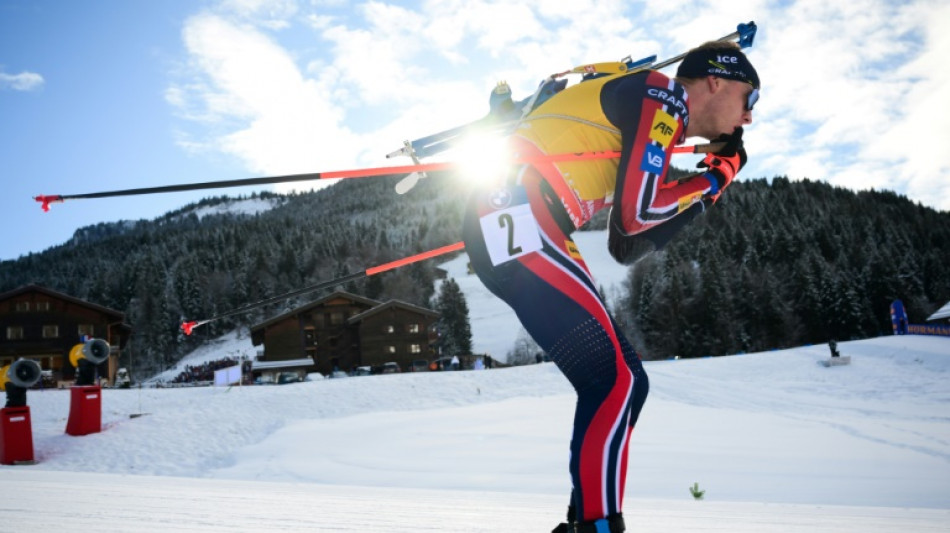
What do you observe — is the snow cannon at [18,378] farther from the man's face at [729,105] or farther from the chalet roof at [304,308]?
the chalet roof at [304,308]

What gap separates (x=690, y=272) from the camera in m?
63.2

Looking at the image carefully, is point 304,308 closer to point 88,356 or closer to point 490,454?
point 88,356

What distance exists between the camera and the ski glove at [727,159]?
2.18m

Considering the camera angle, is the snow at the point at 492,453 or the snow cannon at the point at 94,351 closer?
the snow at the point at 492,453

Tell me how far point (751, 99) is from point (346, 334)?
5248 cm

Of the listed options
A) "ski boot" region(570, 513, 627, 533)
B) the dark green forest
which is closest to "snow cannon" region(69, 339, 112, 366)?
"ski boot" region(570, 513, 627, 533)

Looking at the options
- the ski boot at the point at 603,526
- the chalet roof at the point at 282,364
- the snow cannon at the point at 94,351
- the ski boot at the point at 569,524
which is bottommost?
the chalet roof at the point at 282,364

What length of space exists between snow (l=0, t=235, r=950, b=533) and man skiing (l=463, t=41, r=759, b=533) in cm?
106

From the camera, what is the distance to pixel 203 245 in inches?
4225

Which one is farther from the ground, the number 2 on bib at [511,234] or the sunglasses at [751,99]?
the sunglasses at [751,99]

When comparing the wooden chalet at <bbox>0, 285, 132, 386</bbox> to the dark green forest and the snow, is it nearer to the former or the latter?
the dark green forest

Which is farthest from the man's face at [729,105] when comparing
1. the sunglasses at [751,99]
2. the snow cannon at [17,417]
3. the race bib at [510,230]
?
the snow cannon at [17,417]

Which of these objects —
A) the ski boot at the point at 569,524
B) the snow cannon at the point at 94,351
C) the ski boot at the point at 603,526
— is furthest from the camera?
the snow cannon at the point at 94,351

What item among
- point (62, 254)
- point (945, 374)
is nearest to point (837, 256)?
Result: point (945, 374)
